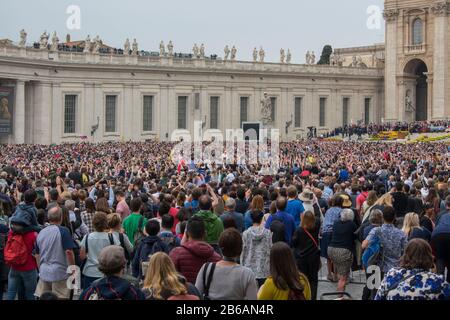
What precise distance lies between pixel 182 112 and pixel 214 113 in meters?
3.75

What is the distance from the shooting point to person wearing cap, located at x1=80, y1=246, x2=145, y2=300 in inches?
306

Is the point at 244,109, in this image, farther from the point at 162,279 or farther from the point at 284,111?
the point at 162,279

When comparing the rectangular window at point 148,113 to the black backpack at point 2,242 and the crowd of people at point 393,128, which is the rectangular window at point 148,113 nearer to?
the crowd of people at point 393,128

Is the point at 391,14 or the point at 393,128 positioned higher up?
the point at 391,14

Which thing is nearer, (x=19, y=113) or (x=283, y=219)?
(x=283, y=219)

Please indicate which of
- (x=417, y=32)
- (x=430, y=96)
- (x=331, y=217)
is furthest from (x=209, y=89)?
(x=331, y=217)

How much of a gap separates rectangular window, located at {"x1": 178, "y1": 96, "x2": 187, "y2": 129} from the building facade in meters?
0.09

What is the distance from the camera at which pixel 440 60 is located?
80062mm

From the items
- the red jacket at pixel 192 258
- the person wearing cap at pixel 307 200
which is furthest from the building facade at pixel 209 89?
the red jacket at pixel 192 258

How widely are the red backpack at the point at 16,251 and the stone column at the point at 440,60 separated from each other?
238ft

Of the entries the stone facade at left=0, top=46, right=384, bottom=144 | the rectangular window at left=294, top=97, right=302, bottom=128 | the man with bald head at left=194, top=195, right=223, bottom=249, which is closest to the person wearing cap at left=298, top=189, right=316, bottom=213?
the man with bald head at left=194, top=195, right=223, bottom=249

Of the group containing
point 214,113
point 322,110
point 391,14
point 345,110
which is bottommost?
point 214,113

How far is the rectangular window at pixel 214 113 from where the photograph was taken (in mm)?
72713
